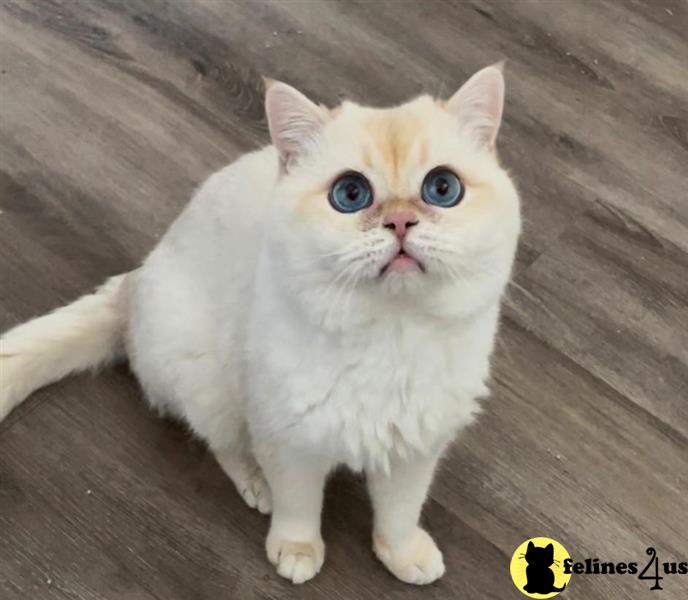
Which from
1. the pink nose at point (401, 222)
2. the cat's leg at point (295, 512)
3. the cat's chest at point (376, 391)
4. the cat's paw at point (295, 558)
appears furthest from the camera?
the cat's paw at point (295, 558)

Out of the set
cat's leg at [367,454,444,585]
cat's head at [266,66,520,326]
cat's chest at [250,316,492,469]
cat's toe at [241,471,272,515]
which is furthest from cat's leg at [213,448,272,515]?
cat's head at [266,66,520,326]

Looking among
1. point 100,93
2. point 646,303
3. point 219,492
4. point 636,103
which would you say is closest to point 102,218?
point 100,93

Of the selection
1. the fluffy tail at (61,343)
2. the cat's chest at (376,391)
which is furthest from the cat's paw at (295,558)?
the fluffy tail at (61,343)

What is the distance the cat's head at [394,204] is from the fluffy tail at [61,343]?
1.77 ft

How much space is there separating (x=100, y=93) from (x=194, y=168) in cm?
28

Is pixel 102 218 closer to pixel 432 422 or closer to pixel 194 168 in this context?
pixel 194 168

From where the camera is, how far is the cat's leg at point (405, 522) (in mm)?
1178

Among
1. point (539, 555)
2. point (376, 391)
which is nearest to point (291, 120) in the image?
point (376, 391)

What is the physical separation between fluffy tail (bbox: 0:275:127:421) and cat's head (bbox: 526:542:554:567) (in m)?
0.70

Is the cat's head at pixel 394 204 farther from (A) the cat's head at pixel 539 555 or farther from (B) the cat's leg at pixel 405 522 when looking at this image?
(A) the cat's head at pixel 539 555

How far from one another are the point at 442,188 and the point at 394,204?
0.06 meters

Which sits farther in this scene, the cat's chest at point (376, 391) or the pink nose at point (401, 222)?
the cat's chest at point (376, 391)

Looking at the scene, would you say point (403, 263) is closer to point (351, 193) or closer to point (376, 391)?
point (351, 193)

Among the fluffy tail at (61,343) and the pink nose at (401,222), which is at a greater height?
the pink nose at (401,222)
